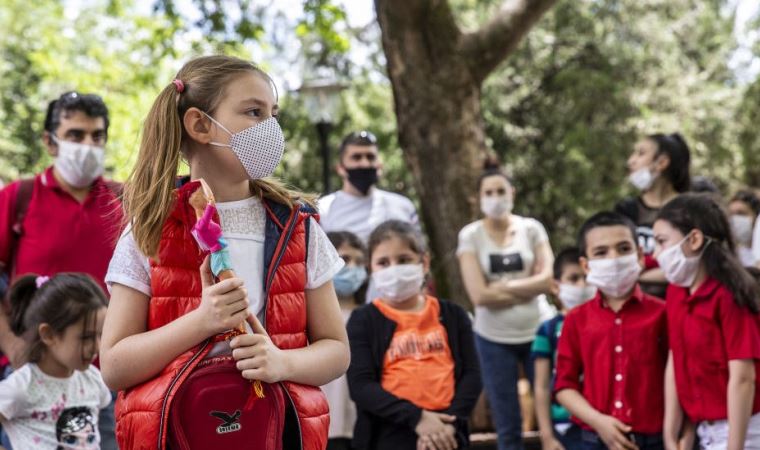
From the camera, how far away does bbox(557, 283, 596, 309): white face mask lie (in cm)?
625

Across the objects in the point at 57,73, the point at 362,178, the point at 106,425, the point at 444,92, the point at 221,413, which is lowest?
the point at 106,425

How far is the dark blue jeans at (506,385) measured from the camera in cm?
682

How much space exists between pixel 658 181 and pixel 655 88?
15.3 meters

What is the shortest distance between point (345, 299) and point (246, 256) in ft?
11.4

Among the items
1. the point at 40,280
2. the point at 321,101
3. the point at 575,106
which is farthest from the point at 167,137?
the point at 575,106

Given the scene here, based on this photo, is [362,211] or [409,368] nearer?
[409,368]

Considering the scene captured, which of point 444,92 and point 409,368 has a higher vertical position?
point 444,92

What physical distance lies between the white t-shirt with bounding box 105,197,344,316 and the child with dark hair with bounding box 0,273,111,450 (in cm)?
177

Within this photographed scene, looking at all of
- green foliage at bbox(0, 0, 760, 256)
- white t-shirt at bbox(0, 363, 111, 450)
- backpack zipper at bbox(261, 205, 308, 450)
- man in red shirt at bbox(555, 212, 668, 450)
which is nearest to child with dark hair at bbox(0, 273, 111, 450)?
white t-shirt at bbox(0, 363, 111, 450)

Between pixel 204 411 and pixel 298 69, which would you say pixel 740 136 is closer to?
pixel 298 69

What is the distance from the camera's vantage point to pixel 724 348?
4645 millimetres

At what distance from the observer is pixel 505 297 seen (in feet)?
22.4

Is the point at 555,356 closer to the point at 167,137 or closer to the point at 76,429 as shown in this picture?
the point at 76,429

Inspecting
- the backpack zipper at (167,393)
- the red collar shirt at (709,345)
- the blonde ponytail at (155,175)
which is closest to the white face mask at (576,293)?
the red collar shirt at (709,345)
